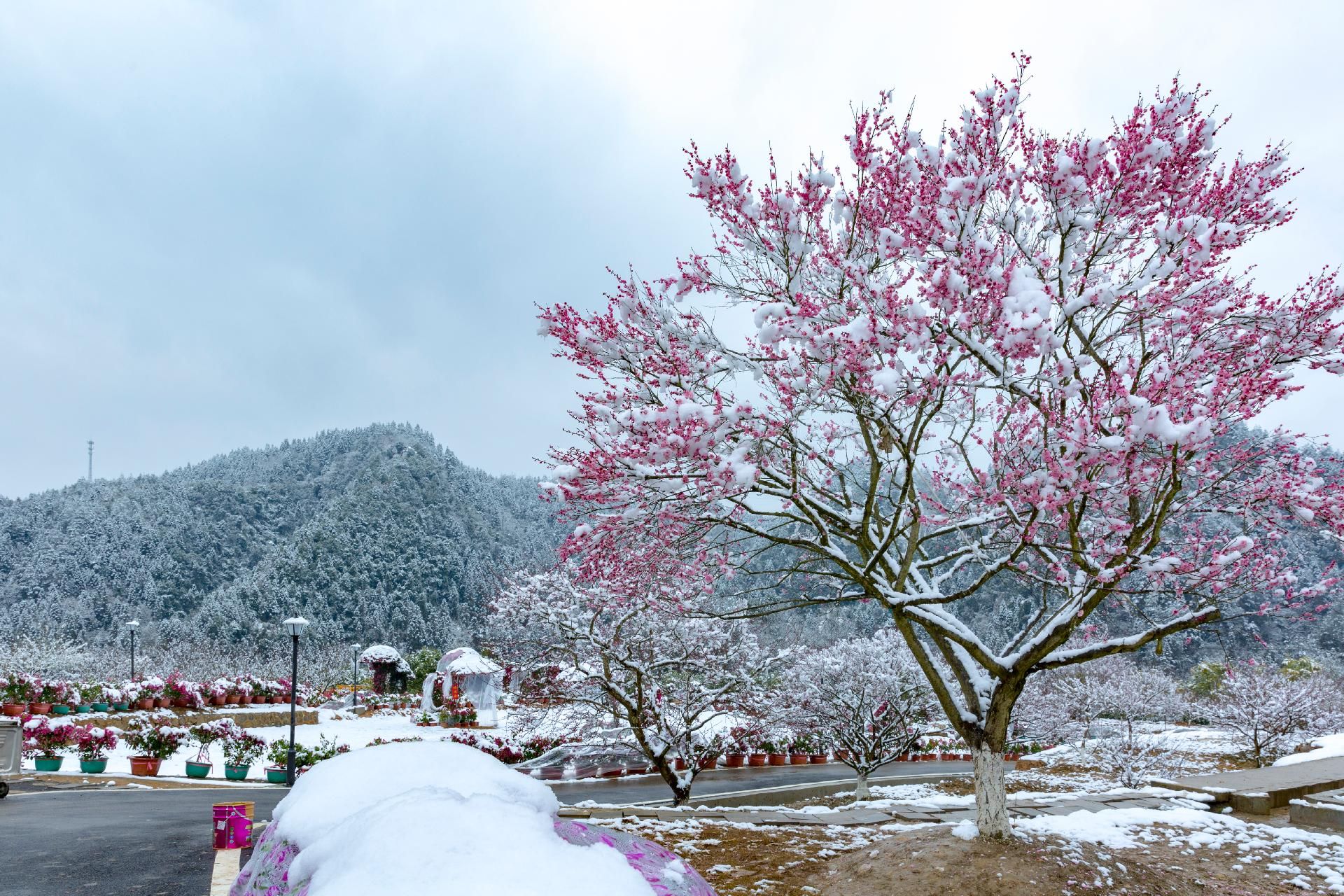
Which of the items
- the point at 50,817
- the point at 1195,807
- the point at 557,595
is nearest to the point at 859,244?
the point at 1195,807

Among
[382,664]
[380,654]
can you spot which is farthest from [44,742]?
[382,664]

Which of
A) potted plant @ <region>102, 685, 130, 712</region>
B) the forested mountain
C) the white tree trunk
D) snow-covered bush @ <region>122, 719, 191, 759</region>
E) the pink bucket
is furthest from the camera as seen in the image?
the forested mountain

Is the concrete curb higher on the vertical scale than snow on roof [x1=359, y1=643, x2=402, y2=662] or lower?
lower

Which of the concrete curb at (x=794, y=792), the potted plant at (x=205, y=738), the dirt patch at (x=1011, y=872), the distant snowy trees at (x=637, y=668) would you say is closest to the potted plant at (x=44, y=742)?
the potted plant at (x=205, y=738)

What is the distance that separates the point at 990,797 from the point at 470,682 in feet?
84.1

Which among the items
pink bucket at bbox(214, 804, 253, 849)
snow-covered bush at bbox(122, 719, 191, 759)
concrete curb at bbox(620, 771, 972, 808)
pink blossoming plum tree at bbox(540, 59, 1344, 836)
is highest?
pink blossoming plum tree at bbox(540, 59, 1344, 836)

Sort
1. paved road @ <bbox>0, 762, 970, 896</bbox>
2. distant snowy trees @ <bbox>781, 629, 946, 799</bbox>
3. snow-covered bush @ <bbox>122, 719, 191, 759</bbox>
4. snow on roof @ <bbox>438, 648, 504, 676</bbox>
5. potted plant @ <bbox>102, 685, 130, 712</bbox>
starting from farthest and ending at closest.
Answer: snow on roof @ <bbox>438, 648, 504, 676</bbox>
potted plant @ <bbox>102, 685, 130, 712</bbox>
snow-covered bush @ <bbox>122, 719, 191, 759</bbox>
distant snowy trees @ <bbox>781, 629, 946, 799</bbox>
paved road @ <bbox>0, 762, 970, 896</bbox>

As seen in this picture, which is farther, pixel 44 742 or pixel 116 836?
pixel 44 742

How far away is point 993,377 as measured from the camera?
5762 millimetres

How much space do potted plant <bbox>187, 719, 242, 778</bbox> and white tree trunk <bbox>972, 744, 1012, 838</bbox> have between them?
15882 mm

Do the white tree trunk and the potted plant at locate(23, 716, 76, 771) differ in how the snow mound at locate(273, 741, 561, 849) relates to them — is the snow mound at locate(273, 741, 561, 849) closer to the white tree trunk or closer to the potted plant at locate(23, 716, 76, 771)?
the white tree trunk

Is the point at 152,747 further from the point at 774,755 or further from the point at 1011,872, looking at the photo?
the point at 1011,872

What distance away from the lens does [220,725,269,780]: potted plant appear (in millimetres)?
16000

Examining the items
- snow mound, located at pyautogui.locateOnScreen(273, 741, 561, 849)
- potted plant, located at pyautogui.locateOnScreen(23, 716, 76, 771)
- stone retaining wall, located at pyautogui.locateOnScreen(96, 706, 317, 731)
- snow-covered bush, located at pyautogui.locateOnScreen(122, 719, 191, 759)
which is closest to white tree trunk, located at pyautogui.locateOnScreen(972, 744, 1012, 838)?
snow mound, located at pyautogui.locateOnScreen(273, 741, 561, 849)
